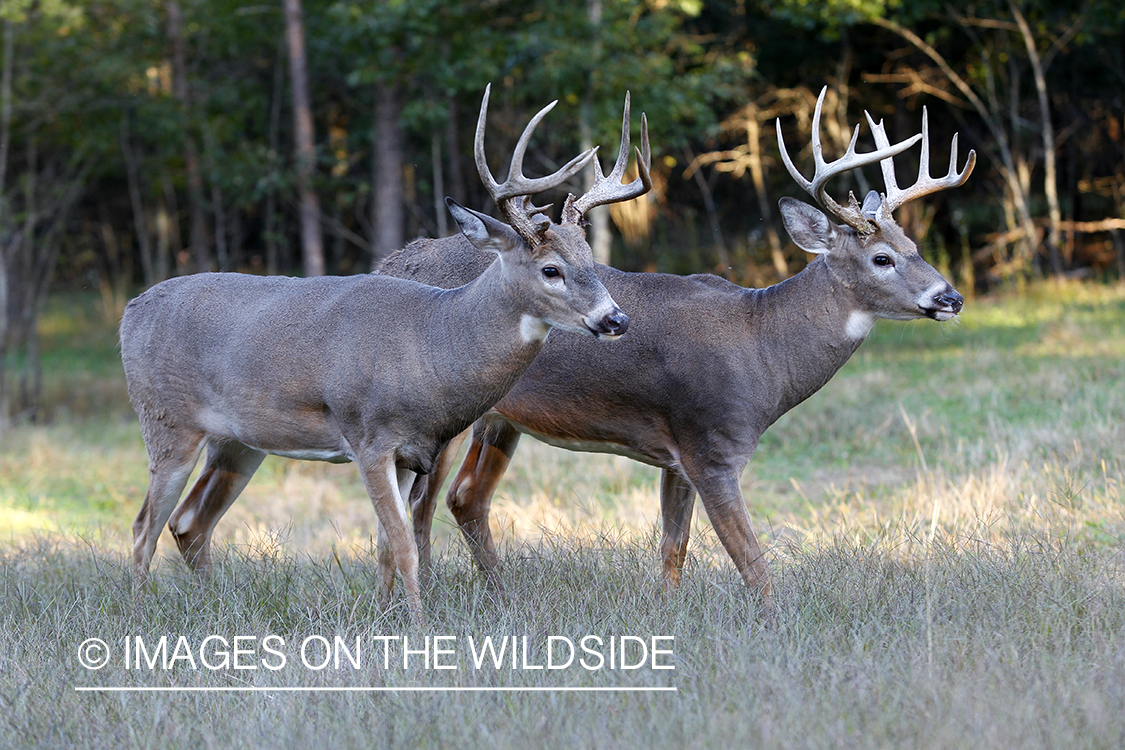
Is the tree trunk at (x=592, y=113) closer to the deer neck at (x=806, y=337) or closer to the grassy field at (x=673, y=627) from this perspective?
the grassy field at (x=673, y=627)

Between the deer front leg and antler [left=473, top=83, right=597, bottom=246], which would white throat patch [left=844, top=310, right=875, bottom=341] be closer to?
antler [left=473, top=83, right=597, bottom=246]

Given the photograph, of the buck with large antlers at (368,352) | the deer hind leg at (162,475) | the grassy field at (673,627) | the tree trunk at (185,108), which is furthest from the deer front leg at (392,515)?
the tree trunk at (185,108)

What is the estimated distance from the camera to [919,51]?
18.3 m

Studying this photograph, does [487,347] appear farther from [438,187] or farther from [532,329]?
[438,187]

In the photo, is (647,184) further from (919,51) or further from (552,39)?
(919,51)

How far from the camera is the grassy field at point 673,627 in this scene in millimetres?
3396

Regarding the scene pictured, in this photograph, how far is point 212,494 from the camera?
19.7 feet

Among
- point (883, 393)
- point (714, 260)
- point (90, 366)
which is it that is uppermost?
point (883, 393)

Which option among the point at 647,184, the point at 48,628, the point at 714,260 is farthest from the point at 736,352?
the point at 714,260

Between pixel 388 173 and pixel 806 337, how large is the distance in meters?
10.0

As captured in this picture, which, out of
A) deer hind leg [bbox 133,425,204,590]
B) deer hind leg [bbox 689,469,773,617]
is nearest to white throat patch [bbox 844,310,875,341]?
deer hind leg [bbox 689,469,773,617]

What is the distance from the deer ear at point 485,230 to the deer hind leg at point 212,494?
1.87 metres

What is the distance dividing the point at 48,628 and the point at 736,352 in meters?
3.01
